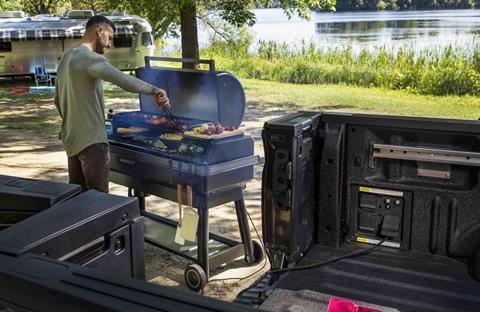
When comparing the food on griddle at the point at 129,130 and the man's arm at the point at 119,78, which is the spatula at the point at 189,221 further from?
the food on griddle at the point at 129,130

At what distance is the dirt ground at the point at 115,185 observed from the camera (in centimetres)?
403

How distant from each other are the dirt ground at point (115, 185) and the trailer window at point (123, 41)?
3690mm

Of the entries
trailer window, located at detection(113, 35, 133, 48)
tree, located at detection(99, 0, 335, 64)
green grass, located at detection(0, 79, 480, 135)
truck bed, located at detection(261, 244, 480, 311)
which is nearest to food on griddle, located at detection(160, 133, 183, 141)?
truck bed, located at detection(261, 244, 480, 311)

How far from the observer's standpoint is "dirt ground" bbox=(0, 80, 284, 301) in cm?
403

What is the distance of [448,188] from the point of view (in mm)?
2600

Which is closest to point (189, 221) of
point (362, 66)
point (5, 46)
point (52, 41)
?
point (362, 66)

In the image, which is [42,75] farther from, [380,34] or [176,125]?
[380,34]

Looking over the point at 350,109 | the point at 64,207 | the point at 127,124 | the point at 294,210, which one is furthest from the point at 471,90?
the point at 64,207

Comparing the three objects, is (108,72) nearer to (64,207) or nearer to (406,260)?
(406,260)

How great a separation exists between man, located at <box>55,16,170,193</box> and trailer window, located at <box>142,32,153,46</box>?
13.9 meters

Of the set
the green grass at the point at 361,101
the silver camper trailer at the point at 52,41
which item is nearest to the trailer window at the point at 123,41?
the silver camper trailer at the point at 52,41

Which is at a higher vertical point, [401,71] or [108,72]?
[108,72]

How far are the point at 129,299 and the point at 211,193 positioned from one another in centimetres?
278

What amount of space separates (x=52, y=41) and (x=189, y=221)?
1503 cm
